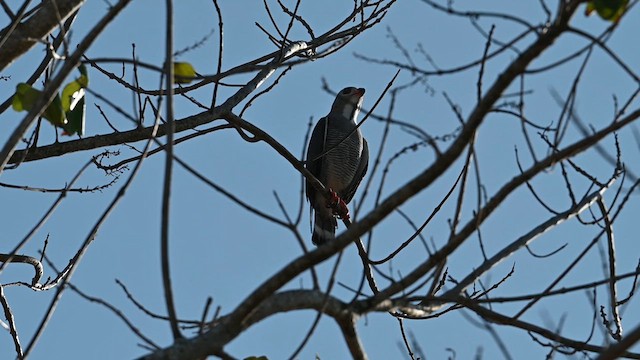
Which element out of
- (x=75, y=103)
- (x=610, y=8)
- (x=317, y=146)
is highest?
(x=317, y=146)

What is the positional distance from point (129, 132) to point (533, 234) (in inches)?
83.3

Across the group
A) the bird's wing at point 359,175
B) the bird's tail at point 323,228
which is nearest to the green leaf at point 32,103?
the bird's tail at point 323,228

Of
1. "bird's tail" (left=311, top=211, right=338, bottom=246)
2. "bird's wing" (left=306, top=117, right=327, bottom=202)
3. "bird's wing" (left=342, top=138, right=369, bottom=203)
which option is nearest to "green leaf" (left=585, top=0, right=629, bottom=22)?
"bird's tail" (left=311, top=211, right=338, bottom=246)

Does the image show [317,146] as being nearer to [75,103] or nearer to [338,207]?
[338,207]

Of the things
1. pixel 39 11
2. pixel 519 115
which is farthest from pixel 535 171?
pixel 39 11

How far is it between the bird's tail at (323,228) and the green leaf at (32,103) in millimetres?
5041

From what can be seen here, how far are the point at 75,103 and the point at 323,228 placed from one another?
5057 millimetres

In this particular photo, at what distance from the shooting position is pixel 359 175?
8844 mm

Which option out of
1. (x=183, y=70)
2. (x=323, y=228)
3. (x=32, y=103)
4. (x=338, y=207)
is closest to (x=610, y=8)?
(x=183, y=70)

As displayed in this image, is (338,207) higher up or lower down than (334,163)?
lower down

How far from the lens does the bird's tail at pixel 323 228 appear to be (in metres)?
8.26

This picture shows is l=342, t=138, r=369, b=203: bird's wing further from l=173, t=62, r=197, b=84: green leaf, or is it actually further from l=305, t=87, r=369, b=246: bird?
l=173, t=62, r=197, b=84: green leaf

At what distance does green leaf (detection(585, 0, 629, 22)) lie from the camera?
2641 mm

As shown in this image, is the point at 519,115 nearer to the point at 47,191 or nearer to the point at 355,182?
the point at 47,191
